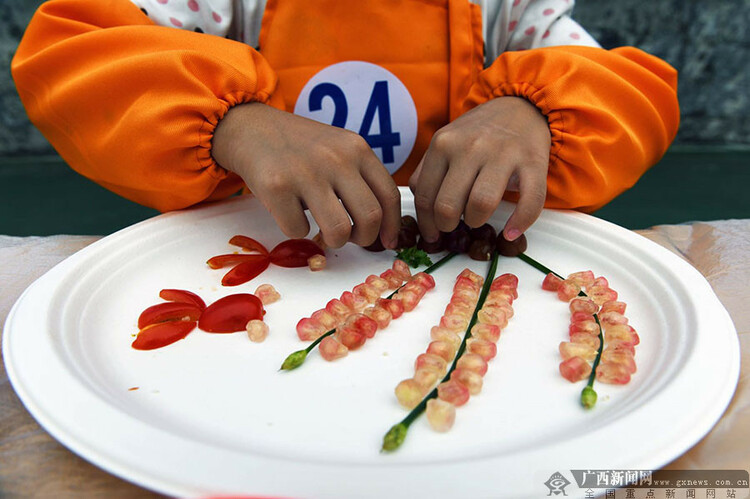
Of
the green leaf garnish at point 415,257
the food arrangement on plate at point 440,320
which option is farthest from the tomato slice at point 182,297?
the green leaf garnish at point 415,257

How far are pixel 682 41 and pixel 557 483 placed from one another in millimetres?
1641

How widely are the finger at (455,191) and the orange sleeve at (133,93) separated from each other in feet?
0.90

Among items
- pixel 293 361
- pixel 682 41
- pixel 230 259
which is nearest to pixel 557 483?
pixel 293 361

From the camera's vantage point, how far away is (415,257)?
0.69 metres

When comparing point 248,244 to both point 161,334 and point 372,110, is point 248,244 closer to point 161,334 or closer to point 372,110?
point 161,334

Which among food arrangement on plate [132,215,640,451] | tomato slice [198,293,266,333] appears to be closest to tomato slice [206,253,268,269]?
food arrangement on plate [132,215,640,451]

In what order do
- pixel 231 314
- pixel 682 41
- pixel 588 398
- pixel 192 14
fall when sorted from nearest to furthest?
pixel 588 398
pixel 231 314
pixel 192 14
pixel 682 41

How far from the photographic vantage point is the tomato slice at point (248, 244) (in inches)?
28.3

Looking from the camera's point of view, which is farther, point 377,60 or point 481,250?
point 377,60

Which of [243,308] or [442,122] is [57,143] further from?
[442,122]

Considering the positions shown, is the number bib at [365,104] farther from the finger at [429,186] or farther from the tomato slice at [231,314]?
the tomato slice at [231,314]

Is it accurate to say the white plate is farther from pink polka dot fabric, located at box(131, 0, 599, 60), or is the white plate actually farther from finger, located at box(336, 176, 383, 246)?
pink polka dot fabric, located at box(131, 0, 599, 60)

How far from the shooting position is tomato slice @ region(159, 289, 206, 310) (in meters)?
0.60

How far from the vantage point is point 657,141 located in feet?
2.70
